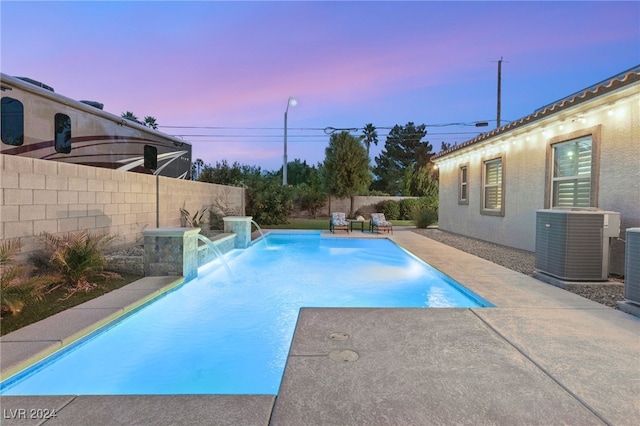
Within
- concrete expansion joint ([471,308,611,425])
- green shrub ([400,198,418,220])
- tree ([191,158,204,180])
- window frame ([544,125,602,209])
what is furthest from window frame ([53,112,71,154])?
green shrub ([400,198,418,220])

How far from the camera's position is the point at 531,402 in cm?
216

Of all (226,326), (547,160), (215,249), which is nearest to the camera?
(226,326)

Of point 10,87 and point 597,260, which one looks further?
point 10,87

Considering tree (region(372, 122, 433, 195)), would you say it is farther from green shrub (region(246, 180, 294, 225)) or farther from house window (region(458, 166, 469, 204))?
house window (region(458, 166, 469, 204))

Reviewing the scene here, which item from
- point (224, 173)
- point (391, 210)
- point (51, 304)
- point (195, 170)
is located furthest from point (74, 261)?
point (195, 170)

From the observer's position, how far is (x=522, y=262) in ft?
24.0

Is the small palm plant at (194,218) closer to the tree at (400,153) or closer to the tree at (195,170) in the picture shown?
the tree at (195,170)

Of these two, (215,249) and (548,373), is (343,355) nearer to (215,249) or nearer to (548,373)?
(548,373)

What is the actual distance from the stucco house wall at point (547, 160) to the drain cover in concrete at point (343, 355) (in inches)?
225

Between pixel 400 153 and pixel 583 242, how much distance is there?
39.9 metres

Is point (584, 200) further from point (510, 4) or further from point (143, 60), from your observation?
point (143, 60)

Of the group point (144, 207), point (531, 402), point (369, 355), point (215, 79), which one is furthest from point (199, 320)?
point (215, 79)

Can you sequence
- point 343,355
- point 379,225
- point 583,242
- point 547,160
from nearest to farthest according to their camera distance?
point 343,355
point 583,242
point 547,160
point 379,225

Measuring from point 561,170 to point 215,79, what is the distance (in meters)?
16.4
